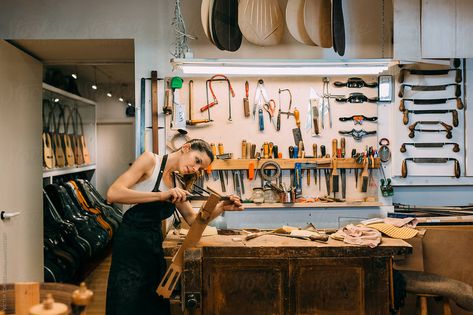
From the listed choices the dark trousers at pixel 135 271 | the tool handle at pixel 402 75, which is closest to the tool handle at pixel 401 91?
the tool handle at pixel 402 75

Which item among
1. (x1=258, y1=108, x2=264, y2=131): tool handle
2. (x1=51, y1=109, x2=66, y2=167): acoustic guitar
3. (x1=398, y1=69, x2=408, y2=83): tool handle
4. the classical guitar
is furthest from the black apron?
the classical guitar

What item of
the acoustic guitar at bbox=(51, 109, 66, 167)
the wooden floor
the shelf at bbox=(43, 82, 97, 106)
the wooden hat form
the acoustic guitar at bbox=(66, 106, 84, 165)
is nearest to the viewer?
the wooden hat form

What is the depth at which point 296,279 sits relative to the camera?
2.58 meters

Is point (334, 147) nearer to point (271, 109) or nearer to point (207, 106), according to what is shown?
point (271, 109)

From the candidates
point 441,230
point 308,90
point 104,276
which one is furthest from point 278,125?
point 104,276

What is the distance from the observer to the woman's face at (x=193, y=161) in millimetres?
2727

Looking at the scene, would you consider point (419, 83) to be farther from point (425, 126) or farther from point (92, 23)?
point (92, 23)

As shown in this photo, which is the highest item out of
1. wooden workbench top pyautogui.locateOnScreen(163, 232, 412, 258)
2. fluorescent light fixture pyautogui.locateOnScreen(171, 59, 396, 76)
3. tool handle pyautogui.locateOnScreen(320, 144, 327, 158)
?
fluorescent light fixture pyautogui.locateOnScreen(171, 59, 396, 76)

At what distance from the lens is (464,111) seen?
363 centimetres

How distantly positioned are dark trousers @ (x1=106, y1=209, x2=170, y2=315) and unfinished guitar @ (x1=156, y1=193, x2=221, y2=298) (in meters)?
0.16

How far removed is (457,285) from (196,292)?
1599mm

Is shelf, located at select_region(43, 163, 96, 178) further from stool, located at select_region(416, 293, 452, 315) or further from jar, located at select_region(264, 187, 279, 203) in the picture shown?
stool, located at select_region(416, 293, 452, 315)

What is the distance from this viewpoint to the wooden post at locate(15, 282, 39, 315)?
1339 mm

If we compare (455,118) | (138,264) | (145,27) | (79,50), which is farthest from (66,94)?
(455,118)
